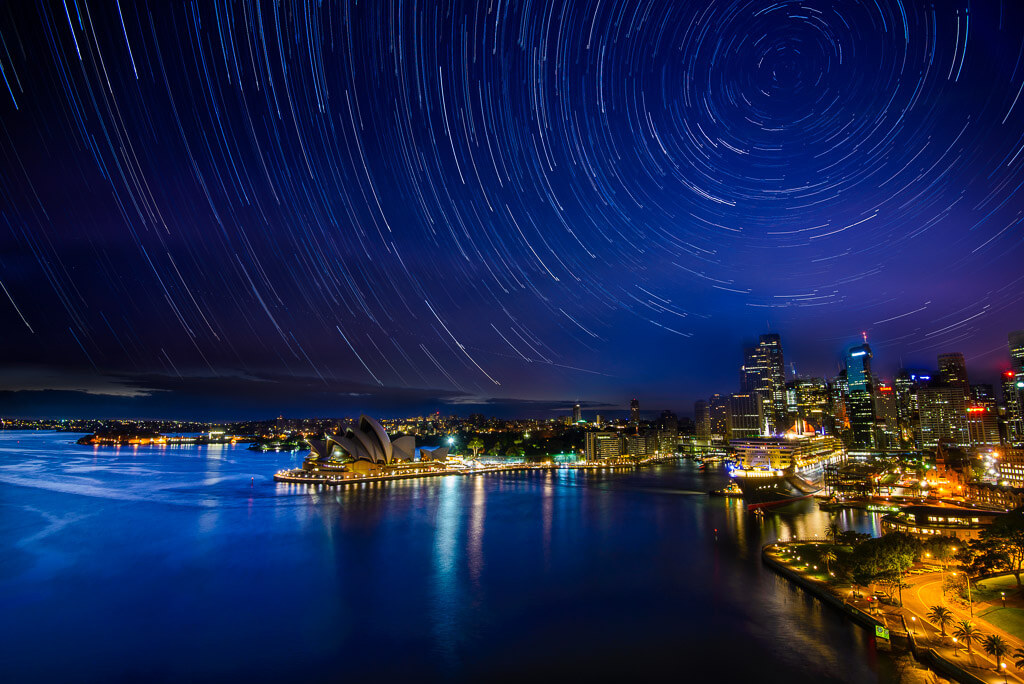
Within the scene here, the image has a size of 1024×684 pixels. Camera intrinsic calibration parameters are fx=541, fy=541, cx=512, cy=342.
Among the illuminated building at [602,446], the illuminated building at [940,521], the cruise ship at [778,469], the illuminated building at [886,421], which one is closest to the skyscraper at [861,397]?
the illuminated building at [886,421]

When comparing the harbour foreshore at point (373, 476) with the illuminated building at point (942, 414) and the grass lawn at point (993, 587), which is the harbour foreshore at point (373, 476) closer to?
the grass lawn at point (993, 587)

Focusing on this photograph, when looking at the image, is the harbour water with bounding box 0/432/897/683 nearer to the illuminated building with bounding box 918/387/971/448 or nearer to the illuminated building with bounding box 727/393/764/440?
the illuminated building with bounding box 918/387/971/448

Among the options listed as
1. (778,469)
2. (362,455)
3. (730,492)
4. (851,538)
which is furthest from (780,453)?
(362,455)

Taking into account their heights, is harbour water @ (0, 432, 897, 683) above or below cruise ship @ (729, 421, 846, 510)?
below

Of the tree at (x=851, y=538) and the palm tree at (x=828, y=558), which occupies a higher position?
the tree at (x=851, y=538)

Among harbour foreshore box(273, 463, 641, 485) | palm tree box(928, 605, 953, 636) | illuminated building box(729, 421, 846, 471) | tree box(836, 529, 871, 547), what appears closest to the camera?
palm tree box(928, 605, 953, 636)

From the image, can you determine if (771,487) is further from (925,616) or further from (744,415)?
(744,415)

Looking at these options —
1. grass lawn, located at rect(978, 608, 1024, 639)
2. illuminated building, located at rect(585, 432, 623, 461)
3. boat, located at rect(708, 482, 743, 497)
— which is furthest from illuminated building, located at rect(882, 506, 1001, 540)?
illuminated building, located at rect(585, 432, 623, 461)
